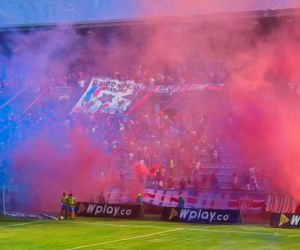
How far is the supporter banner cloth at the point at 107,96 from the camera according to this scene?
91.9 feet

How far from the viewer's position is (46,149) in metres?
28.7

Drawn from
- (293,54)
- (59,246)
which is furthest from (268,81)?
(59,246)

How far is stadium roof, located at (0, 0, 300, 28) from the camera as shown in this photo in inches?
725

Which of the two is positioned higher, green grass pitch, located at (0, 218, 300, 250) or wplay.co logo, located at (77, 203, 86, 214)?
wplay.co logo, located at (77, 203, 86, 214)

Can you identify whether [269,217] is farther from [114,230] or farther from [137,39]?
[137,39]

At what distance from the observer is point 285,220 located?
2025cm

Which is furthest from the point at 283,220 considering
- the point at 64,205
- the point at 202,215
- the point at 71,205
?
the point at 64,205

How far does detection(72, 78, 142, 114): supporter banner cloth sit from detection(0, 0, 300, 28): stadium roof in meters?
4.01

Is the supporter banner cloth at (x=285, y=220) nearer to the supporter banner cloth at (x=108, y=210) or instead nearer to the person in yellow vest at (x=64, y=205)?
the supporter banner cloth at (x=108, y=210)

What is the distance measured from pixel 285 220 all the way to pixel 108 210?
6.59 meters

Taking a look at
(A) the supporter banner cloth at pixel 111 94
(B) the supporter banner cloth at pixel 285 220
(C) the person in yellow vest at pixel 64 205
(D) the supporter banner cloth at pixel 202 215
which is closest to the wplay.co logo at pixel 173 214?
(D) the supporter banner cloth at pixel 202 215

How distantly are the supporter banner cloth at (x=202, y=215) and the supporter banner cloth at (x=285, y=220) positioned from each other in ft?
4.87

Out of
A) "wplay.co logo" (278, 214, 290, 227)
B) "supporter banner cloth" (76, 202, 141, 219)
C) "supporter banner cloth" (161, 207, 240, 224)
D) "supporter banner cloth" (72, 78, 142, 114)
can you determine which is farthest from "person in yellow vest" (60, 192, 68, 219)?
"wplay.co logo" (278, 214, 290, 227)

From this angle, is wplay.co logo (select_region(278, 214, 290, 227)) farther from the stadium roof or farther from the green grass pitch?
the stadium roof
